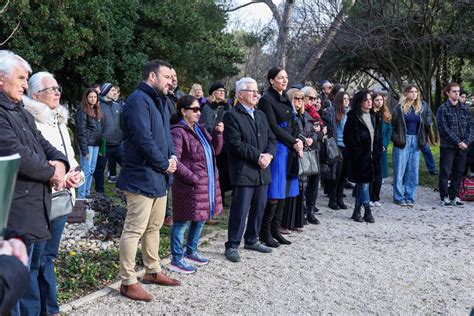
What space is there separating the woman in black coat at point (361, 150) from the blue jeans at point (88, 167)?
4165 millimetres

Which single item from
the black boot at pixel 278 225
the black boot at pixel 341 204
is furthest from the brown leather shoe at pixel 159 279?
the black boot at pixel 341 204

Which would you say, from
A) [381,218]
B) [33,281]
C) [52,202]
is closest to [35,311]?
[33,281]

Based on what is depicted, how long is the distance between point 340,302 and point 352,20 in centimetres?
1410

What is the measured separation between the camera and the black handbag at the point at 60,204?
3.79 meters

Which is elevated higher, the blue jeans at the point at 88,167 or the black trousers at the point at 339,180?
the black trousers at the point at 339,180

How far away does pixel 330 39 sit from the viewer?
16.5m

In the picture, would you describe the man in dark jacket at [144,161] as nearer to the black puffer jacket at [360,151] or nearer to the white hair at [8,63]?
the white hair at [8,63]

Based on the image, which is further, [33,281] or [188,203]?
[188,203]

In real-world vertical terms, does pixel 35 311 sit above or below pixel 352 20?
below

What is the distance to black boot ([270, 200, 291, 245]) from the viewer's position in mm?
6715

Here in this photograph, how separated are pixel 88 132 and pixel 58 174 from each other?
522 centimetres

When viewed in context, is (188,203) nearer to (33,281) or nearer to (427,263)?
(33,281)

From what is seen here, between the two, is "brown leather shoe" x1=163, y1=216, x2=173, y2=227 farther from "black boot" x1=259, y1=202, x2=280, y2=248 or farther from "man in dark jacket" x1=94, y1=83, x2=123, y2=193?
"man in dark jacket" x1=94, y1=83, x2=123, y2=193

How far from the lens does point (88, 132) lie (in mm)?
8648
